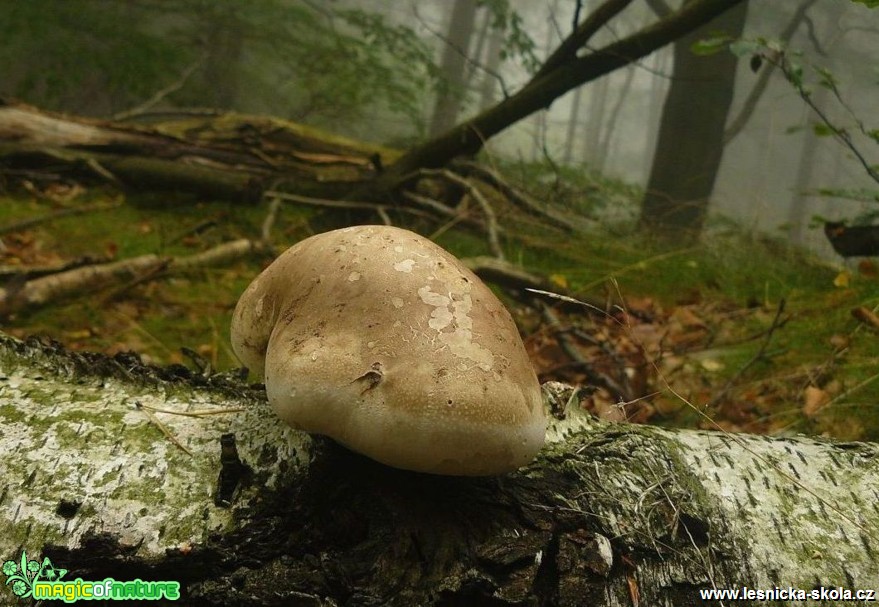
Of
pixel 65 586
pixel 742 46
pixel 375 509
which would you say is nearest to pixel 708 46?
pixel 742 46

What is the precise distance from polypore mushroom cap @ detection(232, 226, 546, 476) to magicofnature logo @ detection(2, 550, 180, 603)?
341 millimetres

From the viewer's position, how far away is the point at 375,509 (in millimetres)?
1084

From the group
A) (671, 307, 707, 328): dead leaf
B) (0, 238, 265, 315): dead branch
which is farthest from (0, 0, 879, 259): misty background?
(0, 238, 265, 315): dead branch

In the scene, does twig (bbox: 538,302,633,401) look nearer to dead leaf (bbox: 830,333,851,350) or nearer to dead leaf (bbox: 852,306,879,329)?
dead leaf (bbox: 830,333,851,350)

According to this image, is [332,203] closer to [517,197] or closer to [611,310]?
[517,197]

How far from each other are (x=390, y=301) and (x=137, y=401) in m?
0.65

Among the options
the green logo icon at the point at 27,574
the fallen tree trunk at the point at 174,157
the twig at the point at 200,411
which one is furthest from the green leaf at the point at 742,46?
the green logo icon at the point at 27,574

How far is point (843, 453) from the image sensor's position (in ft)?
4.83

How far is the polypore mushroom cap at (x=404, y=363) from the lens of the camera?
1.02 meters

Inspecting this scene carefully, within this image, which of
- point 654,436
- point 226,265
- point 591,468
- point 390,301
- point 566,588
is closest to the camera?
point 566,588

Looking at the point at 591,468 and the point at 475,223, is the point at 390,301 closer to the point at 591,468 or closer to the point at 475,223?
the point at 591,468

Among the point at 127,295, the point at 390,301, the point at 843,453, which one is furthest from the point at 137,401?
the point at 127,295

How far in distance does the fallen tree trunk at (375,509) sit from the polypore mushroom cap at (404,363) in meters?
0.12

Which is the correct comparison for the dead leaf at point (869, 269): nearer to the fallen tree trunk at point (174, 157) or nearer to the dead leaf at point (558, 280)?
the dead leaf at point (558, 280)
